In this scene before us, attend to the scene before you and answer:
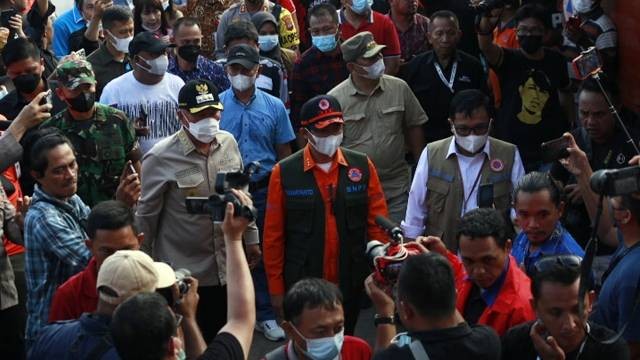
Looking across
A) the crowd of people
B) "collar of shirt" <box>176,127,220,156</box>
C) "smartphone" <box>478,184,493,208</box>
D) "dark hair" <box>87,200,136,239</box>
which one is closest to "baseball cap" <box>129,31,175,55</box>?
the crowd of people

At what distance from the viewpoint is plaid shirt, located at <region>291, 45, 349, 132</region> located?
9.78m

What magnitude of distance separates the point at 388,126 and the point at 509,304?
3.29 m

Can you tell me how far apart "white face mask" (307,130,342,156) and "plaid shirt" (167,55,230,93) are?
2.62 m

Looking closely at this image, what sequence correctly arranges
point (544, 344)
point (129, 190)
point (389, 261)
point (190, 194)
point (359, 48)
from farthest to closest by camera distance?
point (359, 48) < point (190, 194) < point (129, 190) < point (389, 261) < point (544, 344)

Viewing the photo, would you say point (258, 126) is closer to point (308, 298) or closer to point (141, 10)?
point (141, 10)

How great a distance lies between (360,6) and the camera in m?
10.3

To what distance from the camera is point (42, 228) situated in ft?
20.5

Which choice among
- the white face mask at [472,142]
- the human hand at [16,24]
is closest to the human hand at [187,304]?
the white face mask at [472,142]

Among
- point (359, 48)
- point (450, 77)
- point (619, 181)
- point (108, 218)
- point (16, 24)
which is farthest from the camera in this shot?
point (16, 24)

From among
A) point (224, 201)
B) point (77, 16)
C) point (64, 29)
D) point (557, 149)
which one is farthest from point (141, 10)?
point (224, 201)

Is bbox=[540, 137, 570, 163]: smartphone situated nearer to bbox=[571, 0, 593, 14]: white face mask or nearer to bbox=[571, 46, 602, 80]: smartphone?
bbox=[571, 46, 602, 80]: smartphone

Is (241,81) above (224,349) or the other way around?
above

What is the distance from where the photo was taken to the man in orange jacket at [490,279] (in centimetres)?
541

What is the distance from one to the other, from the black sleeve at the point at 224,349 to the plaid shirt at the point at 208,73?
17.1 ft
